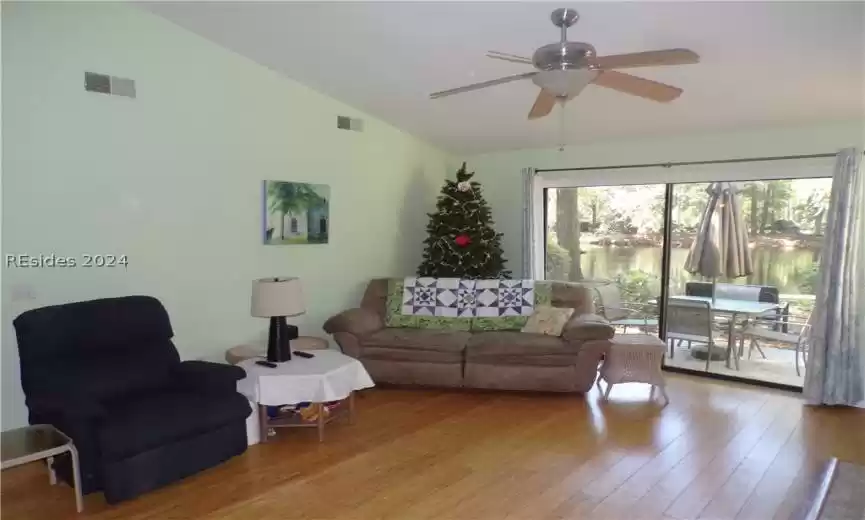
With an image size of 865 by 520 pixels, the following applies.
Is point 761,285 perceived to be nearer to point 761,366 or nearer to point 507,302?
point 761,366

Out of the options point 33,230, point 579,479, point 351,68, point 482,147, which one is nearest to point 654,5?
point 351,68

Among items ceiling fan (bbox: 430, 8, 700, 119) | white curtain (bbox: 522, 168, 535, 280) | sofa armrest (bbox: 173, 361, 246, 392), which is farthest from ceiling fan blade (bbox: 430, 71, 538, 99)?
white curtain (bbox: 522, 168, 535, 280)

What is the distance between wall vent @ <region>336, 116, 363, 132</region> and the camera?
5.57m

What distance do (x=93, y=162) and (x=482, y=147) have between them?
3894 mm

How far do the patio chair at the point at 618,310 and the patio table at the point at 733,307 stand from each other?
383 mm

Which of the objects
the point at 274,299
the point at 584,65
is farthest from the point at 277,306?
the point at 584,65

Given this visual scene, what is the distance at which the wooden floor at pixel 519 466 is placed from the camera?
3.04 meters

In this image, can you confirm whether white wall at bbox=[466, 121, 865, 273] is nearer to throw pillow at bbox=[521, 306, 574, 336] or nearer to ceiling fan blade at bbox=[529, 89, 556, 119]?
throw pillow at bbox=[521, 306, 574, 336]

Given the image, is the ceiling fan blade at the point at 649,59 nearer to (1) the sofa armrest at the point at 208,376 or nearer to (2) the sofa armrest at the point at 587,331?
(2) the sofa armrest at the point at 587,331

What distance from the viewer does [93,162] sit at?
154 inches

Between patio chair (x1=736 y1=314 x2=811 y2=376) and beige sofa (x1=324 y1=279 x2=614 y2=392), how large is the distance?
167 cm

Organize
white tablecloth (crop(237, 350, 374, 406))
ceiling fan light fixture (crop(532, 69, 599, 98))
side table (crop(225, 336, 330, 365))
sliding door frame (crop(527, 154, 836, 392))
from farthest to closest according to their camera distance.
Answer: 1. sliding door frame (crop(527, 154, 836, 392))
2. side table (crop(225, 336, 330, 365))
3. white tablecloth (crop(237, 350, 374, 406))
4. ceiling fan light fixture (crop(532, 69, 599, 98))

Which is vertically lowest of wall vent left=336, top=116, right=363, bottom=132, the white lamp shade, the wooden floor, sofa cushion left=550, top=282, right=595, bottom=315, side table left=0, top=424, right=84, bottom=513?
the wooden floor

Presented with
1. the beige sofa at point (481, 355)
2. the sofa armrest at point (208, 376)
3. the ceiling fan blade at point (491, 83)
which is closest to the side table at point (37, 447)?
the sofa armrest at point (208, 376)
